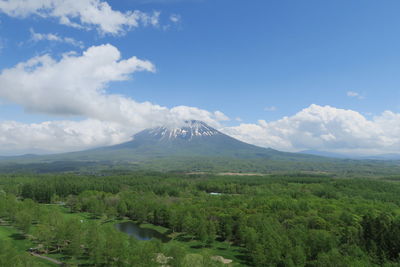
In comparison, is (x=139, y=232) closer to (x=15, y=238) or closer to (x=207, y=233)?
(x=207, y=233)

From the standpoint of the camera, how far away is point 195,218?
78.5 meters

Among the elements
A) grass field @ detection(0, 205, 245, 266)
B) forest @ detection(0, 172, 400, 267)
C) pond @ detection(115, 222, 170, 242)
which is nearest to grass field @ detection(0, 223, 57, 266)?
grass field @ detection(0, 205, 245, 266)

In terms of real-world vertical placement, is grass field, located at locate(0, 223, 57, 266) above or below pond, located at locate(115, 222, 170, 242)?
above

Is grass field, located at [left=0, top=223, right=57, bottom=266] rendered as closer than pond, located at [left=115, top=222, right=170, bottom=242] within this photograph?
Yes

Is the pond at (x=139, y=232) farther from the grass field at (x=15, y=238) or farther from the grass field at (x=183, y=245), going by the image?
the grass field at (x=15, y=238)

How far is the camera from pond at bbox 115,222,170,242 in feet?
260

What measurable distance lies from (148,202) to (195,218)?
31.6 m

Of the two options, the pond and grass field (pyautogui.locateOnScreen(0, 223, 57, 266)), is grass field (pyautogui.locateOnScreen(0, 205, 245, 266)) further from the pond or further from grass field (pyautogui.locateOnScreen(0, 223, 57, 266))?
the pond

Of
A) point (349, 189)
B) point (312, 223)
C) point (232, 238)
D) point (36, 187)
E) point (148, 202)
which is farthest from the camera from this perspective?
point (349, 189)

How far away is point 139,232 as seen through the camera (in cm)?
8462

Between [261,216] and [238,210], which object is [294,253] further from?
[238,210]

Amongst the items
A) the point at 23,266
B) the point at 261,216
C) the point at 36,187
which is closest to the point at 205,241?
the point at 261,216

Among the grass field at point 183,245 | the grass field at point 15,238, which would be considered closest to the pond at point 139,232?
the grass field at point 183,245

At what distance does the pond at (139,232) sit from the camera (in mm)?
79338
